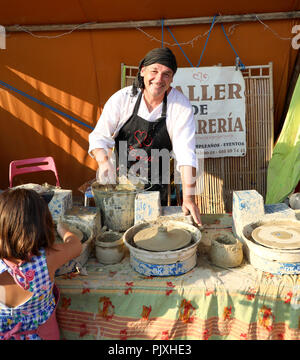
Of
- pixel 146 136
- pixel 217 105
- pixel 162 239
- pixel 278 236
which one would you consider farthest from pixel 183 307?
pixel 217 105

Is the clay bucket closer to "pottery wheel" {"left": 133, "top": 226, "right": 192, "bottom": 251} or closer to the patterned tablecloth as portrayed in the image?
"pottery wheel" {"left": 133, "top": 226, "right": 192, "bottom": 251}

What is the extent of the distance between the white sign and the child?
8.40 ft

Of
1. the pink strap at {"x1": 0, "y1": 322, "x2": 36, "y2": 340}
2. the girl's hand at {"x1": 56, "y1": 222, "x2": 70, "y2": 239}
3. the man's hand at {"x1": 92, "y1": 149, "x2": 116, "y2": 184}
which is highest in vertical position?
the man's hand at {"x1": 92, "y1": 149, "x2": 116, "y2": 184}

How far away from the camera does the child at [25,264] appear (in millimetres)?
1520

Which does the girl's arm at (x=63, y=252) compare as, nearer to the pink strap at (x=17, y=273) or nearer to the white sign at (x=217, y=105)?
the pink strap at (x=17, y=273)

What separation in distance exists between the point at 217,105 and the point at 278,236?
7.41 ft

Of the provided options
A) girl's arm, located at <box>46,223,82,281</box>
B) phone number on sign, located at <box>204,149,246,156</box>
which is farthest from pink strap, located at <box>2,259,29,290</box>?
phone number on sign, located at <box>204,149,246,156</box>

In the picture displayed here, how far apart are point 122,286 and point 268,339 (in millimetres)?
785

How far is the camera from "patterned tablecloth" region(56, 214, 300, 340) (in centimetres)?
171

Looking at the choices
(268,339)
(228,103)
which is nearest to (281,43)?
(228,103)

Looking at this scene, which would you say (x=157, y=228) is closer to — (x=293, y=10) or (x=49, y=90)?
(x=49, y=90)

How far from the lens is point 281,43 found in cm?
362

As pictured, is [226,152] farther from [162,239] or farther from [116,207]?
[162,239]

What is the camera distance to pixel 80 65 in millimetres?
3785
